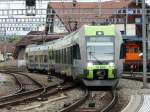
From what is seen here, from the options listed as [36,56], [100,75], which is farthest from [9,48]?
[100,75]

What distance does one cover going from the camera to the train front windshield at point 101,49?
25.2 meters

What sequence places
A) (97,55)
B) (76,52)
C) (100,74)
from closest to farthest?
(100,74) < (97,55) < (76,52)

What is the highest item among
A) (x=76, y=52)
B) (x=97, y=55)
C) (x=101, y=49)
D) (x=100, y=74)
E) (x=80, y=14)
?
(x=80, y=14)

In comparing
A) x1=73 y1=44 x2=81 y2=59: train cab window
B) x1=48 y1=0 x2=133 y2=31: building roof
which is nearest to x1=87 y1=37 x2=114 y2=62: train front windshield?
x1=73 y1=44 x2=81 y2=59: train cab window

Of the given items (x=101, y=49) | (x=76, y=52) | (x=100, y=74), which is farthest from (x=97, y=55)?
(x=76, y=52)

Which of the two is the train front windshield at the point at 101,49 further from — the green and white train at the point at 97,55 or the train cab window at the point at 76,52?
the train cab window at the point at 76,52

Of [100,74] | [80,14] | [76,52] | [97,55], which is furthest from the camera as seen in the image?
[80,14]

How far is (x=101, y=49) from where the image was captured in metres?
25.3

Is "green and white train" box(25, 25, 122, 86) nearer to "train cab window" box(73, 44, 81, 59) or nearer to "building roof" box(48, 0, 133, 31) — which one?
"train cab window" box(73, 44, 81, 59)

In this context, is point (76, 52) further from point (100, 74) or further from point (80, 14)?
point (80, 14)

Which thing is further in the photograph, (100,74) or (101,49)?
(101,49)

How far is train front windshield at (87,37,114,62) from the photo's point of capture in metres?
25.2

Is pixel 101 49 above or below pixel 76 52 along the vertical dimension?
above

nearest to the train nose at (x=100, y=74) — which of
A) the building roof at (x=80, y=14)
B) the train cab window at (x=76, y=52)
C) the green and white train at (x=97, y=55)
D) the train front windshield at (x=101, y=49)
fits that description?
the green and white train at (x=97, y=55)
